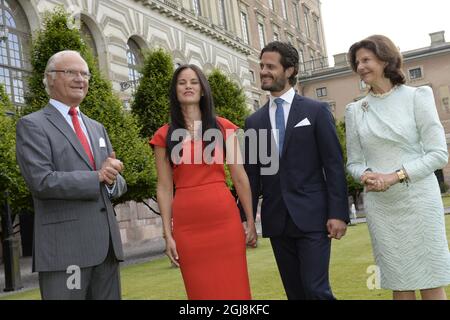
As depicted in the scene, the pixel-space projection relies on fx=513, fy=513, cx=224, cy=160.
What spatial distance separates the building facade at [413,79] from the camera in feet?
155

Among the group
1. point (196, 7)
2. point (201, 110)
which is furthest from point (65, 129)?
point (196, 7)

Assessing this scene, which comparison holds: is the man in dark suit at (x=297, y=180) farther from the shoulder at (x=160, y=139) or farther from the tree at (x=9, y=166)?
the tree at (x=9, y=166)

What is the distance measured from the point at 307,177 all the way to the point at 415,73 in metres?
48.1

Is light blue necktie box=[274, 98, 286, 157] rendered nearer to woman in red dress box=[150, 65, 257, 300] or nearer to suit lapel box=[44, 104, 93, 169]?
woman in red dress box=[150, 65, 257, 300]

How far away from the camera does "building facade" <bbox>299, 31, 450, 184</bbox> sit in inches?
1858

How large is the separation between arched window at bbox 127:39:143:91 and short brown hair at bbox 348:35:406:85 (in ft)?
68.3

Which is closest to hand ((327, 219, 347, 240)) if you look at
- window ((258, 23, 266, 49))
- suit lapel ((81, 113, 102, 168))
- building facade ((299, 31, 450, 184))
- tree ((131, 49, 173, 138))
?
suit lapel ((81, 113, 102, 168))

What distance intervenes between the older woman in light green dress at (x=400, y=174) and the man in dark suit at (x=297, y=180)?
271 millimetres

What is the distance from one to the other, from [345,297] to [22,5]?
56.9 ft

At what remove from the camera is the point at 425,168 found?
377 cm

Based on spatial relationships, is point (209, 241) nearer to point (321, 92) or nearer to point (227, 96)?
point (227, 96)

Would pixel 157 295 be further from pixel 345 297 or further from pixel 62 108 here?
pixel 62 108

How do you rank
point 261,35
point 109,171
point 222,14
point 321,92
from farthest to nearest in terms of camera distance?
1. point 321,92
2. point 261,35
3. point 222,14
4. point 109,171

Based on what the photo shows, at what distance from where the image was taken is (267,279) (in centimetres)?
929
